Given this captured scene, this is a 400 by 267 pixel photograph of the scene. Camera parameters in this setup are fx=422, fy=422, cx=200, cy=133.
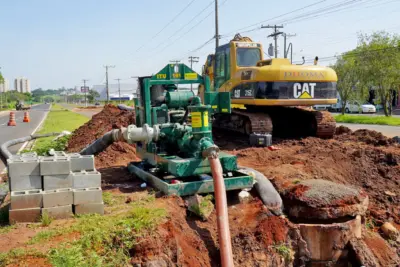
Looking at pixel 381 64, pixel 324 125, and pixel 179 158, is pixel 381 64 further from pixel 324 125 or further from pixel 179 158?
pixel 179 158

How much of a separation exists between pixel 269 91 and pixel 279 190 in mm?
4949

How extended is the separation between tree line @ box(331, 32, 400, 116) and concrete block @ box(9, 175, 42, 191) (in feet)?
88.4

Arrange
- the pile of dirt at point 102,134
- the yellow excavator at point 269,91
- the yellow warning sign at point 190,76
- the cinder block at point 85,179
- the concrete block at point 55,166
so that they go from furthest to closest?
the yellow excavator at point 269,91
the pile of dirt at point 102,134
the yellow warning sign at point 190,76
the cinder block at point 85,179
the concrete block at point 55,166

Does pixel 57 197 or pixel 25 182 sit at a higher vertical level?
pixel 25 182

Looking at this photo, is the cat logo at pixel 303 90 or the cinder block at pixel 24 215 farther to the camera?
the cat logo at pixel 303 90

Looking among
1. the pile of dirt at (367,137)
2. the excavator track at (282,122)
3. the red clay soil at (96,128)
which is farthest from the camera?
the red clay soil at (96,128)

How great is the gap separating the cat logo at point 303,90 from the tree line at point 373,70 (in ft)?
59.1

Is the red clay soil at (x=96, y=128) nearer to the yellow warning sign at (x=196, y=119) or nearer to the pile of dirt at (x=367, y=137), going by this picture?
the yellow warning sign at (x=196, y=119)

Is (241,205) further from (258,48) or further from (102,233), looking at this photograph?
(258,48)

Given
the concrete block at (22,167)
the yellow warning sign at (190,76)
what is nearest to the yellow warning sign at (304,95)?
the yellow warning sign at (190,76)

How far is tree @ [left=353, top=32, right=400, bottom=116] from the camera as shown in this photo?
1102 inches

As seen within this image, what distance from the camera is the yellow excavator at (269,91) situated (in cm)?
1231

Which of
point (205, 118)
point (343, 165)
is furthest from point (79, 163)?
point (343, 165)

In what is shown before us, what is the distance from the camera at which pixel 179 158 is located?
744cm
